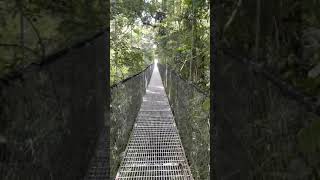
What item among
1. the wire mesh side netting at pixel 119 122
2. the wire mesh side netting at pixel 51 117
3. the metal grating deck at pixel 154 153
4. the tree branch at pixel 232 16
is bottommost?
the metal grating deck at pixel 154 153

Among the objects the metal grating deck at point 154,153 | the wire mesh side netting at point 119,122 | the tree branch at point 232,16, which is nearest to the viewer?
the tree branch at point 232,16

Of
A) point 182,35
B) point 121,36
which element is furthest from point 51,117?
point 121,36

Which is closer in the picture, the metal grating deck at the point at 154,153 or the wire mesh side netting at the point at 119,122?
the wire mesh side netting at the point at 119,122

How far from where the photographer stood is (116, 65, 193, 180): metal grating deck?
467 cm

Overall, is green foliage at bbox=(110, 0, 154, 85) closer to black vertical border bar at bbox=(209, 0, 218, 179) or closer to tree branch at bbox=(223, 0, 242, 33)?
black vertical border bar at bbox=(209, 0, 218, 179)

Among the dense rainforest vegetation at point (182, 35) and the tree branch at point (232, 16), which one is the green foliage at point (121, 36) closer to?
the dense rainforest vegetation at point (182, 35)

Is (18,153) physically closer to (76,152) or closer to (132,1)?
(76,152)

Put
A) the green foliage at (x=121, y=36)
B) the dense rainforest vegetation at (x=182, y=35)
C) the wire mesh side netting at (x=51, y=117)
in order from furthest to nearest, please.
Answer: the green foliage at (x=121, y=36)
the dense rainforest vegetation at (x=182, y=35)
the wire mesh side netting at (x=51, y=117)

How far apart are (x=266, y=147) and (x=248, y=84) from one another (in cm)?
29

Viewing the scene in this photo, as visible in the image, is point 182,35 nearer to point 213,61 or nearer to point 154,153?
point 154,153

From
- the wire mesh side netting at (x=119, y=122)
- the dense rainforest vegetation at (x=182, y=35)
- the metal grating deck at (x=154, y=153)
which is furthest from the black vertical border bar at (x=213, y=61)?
the dense rainforest vegetation at (x=182, y=35)

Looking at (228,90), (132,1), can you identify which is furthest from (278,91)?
(132,1)

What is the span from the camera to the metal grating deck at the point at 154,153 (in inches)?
184

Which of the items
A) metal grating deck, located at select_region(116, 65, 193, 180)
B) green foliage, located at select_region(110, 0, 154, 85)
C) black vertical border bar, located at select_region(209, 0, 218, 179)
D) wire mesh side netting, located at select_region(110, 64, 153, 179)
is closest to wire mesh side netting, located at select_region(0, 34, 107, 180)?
black vertical border bar, located at select_region(209, 0, 218, 179)
